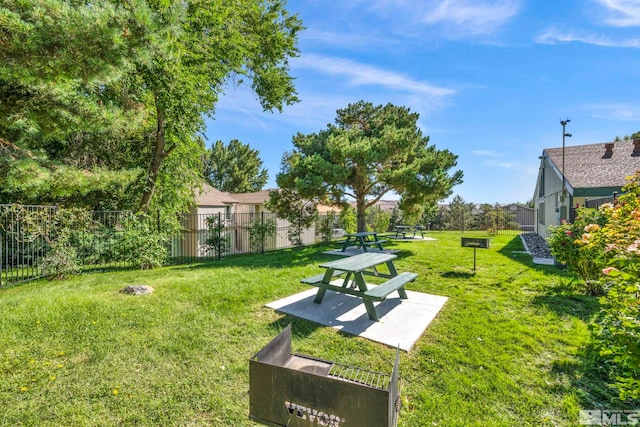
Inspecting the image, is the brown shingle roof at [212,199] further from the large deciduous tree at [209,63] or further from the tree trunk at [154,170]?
the large deciduous tree at [209,63]

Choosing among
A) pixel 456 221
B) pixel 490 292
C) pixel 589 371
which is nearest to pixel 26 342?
pixel 589 371

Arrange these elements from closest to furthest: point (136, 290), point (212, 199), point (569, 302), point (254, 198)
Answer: point (569, 302)
point (136, 290)
point (212, 199)
point (254, 198)

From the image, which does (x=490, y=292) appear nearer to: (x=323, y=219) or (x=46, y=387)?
(x=46, y=387)

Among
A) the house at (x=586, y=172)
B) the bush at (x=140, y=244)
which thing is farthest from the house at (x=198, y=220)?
the house at (x=586, y=172)

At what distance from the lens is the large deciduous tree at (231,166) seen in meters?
32.9

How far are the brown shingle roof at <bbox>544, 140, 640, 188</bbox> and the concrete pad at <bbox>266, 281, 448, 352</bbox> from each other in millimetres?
7682

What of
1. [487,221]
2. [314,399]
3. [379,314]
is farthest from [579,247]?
[487,221]

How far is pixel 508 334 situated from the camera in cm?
378

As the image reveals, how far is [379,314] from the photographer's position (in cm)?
449

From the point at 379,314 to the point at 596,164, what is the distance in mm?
11789

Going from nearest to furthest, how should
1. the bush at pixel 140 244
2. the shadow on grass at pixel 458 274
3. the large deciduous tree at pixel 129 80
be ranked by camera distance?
the large deciduous tree at pixel 129 80
the shadow on grass at pixel 458 274
the bush at pixel 140 244

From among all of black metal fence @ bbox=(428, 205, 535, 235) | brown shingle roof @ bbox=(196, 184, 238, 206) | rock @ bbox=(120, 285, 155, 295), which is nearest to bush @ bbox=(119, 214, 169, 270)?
rock @ bbox=(120, 285, 155, 295)

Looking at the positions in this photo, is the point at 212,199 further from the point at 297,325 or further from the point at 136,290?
the point at 297,325

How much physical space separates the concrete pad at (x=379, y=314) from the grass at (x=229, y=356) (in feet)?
0.57
